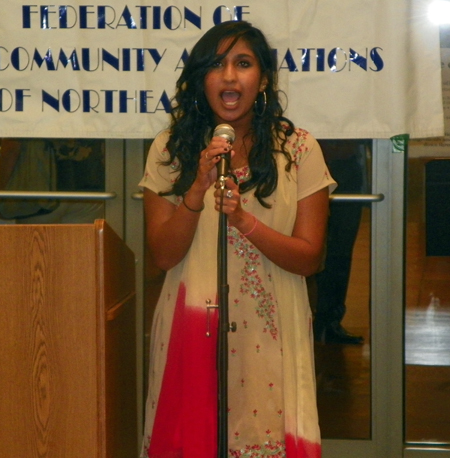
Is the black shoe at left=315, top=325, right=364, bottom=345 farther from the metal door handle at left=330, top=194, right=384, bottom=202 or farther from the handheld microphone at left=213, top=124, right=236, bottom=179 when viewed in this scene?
the handheld microphone at left=213, top=124, right=236, bottom=179

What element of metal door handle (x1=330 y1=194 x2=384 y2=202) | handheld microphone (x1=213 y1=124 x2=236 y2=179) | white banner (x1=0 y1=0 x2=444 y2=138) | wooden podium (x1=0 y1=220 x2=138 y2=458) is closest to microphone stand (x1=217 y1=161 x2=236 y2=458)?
handheld microphone (x1=213 y1=124 x2=236 y2=179)

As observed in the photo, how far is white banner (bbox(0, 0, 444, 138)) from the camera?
2838 mm

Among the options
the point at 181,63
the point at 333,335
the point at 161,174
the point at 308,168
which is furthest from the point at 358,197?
the point at 161,174

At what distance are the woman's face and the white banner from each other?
3.10 feet

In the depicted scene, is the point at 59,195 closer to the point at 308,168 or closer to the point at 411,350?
the point at 308,168

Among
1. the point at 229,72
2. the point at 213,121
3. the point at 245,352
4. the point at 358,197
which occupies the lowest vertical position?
the point at 245,352

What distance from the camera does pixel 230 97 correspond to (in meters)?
1.91

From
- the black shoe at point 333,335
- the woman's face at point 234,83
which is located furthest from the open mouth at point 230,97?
the black shoe at point 333,335

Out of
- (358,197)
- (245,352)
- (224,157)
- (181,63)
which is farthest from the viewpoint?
(358,197)

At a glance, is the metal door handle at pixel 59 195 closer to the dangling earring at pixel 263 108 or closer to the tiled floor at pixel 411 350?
the tiled floor at pixel 411 350

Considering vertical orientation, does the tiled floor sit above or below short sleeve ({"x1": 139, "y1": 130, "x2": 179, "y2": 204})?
below

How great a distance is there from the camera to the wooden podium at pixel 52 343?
1.57 metres

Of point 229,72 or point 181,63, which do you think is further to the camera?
point 181,63

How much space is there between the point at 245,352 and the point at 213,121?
65 centimetres
